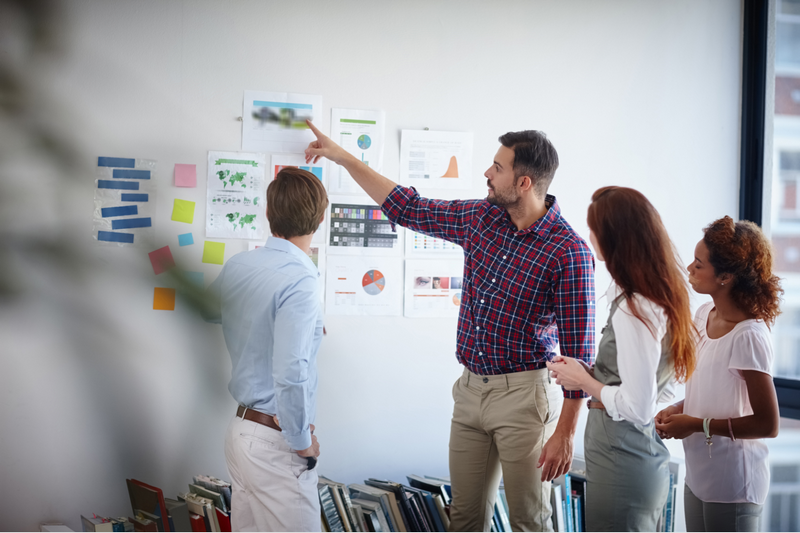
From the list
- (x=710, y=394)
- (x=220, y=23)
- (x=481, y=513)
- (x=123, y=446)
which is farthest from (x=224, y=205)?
(x=123, y=446)

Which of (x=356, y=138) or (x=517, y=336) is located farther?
(x=356, y=138)

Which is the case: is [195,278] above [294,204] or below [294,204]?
below

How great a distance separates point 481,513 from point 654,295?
0.96 metres

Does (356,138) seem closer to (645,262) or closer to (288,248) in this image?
(288,248)

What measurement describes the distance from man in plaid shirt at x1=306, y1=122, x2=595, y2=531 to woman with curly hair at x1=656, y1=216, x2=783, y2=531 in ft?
1.04

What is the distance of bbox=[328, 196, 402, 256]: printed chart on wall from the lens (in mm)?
2355

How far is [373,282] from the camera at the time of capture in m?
2.40

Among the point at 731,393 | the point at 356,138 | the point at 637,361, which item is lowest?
the point at 731,393

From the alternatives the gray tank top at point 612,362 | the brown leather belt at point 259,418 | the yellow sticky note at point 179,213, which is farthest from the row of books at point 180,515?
the yellow sticky note at point 179,213

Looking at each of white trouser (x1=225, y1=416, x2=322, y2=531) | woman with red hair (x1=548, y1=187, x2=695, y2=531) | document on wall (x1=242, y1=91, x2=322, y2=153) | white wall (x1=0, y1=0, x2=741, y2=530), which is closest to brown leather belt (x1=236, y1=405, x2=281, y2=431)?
white trouser (x1=225, y1=416, x2=322, y2=531)

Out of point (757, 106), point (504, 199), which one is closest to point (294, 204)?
point (504, 199)

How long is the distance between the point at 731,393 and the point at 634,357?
497 mm

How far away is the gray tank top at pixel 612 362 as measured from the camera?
1394 mm

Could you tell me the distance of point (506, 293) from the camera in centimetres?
182
